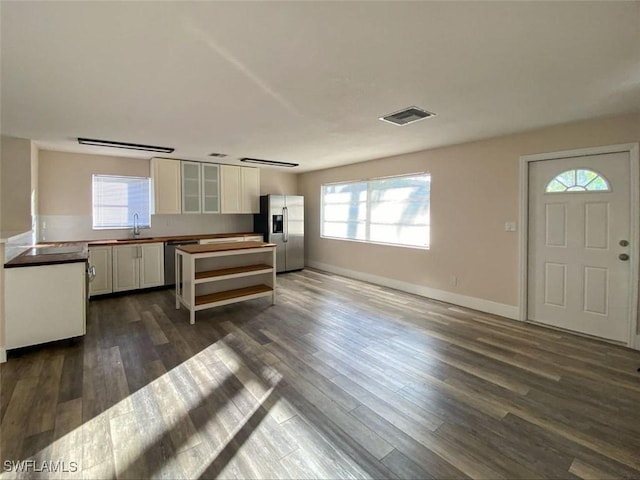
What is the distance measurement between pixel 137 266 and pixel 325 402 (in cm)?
430

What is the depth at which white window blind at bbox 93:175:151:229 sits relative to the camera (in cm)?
516

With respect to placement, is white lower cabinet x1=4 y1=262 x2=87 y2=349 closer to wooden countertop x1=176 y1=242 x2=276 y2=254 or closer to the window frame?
wooden countertop x1=176 y1=242 x2=276 y2=254

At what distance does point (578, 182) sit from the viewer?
3.40m

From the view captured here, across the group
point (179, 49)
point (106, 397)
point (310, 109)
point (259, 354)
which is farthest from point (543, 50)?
point (106, 397)

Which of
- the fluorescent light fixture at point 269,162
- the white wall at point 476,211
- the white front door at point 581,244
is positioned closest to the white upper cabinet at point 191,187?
the fluorescent light fixture at point 269,162

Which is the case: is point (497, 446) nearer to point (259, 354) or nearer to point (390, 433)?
point (390, 433)

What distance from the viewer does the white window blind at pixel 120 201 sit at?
5156mm

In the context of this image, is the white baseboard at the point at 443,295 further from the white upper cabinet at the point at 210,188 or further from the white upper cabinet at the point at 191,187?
the white upper cabinet at the point at 191,187

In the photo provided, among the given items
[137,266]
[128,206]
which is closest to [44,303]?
[137,266]

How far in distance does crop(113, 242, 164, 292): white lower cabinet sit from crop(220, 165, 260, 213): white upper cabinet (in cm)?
159

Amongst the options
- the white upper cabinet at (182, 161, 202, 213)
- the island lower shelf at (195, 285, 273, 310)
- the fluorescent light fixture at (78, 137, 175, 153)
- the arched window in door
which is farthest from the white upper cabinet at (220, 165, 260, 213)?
the arched window in door

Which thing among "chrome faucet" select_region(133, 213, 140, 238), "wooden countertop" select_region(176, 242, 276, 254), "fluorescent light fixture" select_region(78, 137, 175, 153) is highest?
"fluorescent light fixture" select_region(78, 137, 175, 153)

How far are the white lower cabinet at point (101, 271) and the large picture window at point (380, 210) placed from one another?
4266mm

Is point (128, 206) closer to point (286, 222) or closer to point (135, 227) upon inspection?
point (135, 227)
